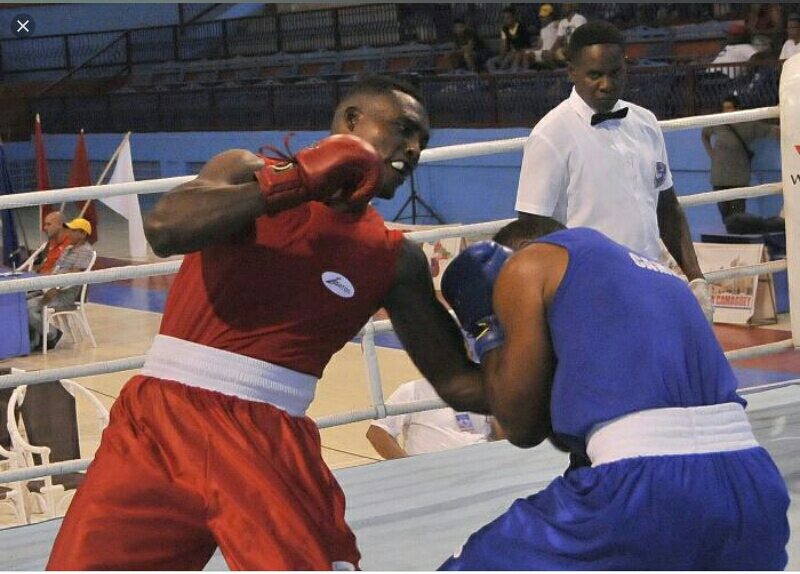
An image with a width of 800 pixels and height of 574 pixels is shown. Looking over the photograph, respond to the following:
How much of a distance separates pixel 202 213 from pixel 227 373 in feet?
0.97

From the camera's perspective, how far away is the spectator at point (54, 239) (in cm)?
1044

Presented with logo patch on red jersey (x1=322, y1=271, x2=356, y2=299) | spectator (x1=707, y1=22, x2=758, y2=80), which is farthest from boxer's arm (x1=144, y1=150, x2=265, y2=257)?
spectator (x1=707, y1=22, x2=758, y2=80)

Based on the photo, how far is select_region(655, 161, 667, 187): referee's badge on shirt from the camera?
3.79 meters

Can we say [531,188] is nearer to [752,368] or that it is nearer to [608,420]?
[608,420]

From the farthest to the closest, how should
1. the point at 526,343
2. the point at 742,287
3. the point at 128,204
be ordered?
the point at 128,204, the point at 742,287, the point at 526,343

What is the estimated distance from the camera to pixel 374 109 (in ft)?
7.31

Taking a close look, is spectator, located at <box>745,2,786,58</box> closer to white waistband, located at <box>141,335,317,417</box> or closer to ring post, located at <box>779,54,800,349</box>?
ring post, located at <box>779,54,800,349</box>

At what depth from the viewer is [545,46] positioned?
1430 centimetres

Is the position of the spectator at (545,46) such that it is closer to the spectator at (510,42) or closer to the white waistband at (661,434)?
the spectator at (510,42)

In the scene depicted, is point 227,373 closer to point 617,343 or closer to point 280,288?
point 280,288

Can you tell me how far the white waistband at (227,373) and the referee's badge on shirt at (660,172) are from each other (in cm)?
186

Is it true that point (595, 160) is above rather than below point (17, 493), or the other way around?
above

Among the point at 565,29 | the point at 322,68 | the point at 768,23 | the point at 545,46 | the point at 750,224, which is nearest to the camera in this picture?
the point at 750,224

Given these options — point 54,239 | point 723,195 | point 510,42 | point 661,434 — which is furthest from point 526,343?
point 510,42
